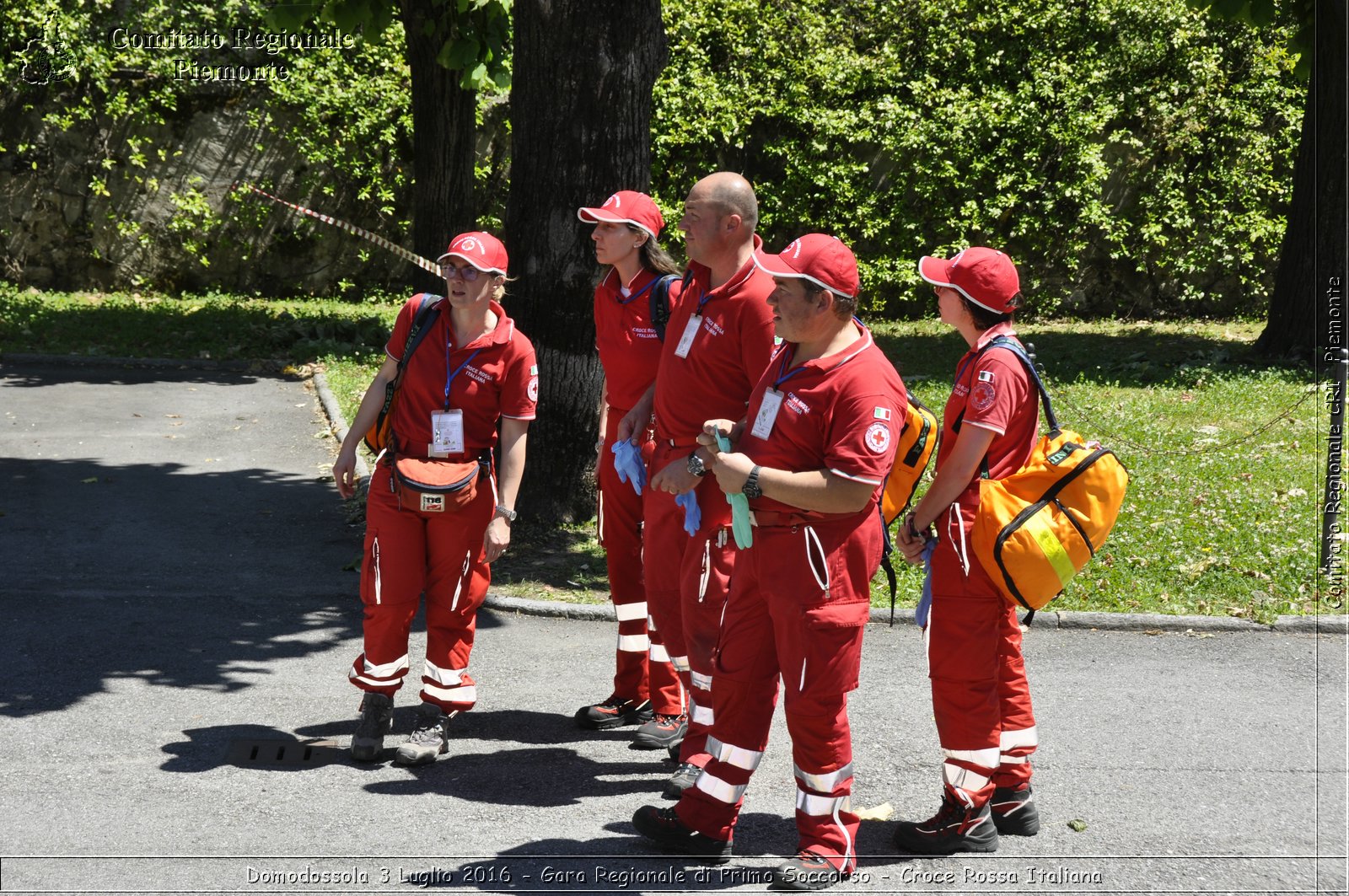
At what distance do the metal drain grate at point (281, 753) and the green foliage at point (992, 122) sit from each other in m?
11.8

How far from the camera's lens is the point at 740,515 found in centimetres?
431

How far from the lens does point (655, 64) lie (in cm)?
804

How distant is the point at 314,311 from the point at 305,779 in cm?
1188

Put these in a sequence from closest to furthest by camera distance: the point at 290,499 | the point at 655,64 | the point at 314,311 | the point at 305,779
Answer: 1. the point at 305,779
2. the point at 655,64
3. the point at 290,499
4. the point at 314,311

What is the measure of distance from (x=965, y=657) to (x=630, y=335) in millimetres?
1991

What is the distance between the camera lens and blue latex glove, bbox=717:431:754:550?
429 centimetres

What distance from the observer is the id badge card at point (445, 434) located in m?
5.25

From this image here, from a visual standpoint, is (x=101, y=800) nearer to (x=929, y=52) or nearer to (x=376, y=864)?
(x=376, y=864)

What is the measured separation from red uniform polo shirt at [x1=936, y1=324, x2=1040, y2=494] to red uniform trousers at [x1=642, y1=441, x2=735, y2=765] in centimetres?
88

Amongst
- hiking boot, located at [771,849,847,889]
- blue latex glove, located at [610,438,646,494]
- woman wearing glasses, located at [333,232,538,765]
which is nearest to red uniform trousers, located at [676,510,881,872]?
hiking boot, located at [771,849,847,889]

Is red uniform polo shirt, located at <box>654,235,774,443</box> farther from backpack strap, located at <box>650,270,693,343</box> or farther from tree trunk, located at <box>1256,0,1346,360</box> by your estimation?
tree trunk, located at <box>1256,0,1346,360</box>

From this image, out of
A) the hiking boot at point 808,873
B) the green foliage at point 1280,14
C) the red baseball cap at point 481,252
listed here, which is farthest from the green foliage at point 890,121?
the hiking boot at point 808,873

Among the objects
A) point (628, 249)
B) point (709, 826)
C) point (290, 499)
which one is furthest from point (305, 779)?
point (290, 499)

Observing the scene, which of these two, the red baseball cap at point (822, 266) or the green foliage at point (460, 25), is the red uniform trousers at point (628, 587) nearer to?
the red baseball cap at point (822, 266)
